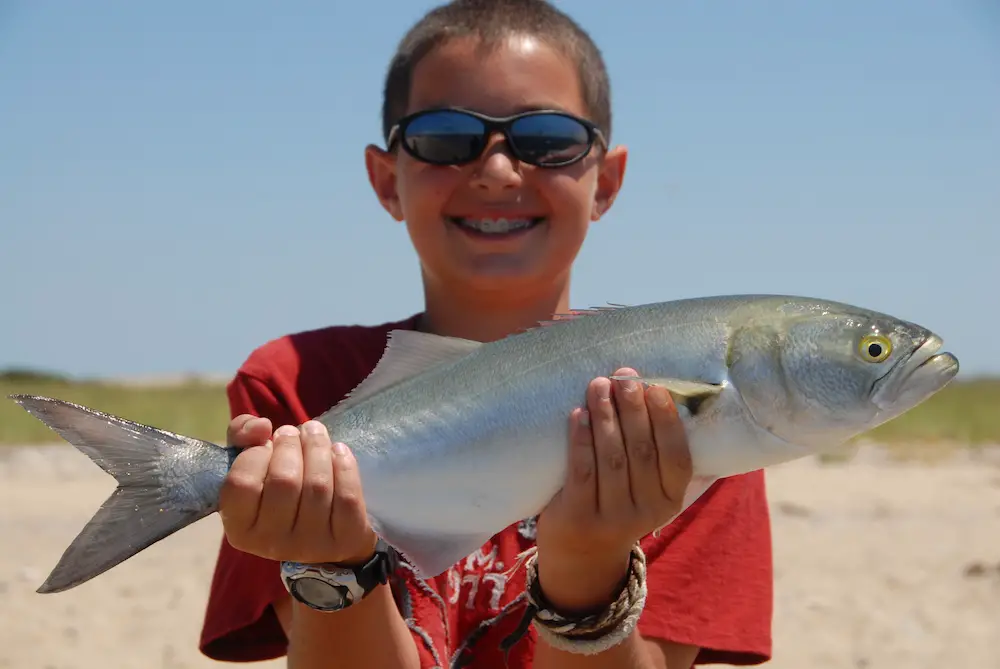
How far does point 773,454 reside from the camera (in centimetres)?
290

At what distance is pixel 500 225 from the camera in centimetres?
399

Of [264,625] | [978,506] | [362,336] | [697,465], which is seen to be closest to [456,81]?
[362,336]

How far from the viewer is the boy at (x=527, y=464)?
9.77 feet

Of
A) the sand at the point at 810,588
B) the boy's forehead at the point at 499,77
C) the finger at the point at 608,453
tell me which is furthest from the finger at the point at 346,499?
the sand at the point at 810,588

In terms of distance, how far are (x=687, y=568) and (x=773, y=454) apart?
995mm

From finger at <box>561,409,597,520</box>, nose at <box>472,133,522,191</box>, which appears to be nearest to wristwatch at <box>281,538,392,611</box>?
finger at <box>561,409,597,520</box>

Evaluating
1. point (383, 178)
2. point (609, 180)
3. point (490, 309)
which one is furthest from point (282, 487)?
point (609, 180)

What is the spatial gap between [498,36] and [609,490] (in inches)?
76.4

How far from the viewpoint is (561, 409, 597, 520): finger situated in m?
2.95

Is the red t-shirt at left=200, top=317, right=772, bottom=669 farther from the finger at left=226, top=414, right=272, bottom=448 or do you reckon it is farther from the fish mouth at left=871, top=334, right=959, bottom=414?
the fish mouth at left=871, top=334, right=959, bottom=414

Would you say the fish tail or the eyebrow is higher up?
the eyebrow

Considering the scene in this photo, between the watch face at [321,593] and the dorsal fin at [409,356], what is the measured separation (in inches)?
22.9

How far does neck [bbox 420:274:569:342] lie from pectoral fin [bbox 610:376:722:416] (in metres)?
1.26

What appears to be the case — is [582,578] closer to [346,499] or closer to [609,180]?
[346,499]
